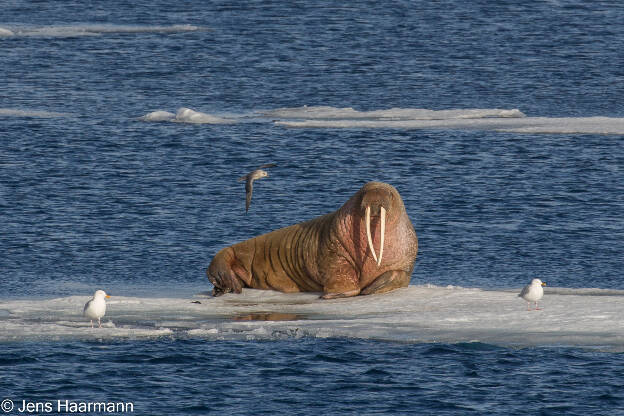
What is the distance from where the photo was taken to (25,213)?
25469 mm

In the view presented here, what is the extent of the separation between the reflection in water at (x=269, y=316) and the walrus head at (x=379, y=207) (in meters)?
1.47

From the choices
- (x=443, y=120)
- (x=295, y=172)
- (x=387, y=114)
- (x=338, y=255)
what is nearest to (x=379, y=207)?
(x=338, y=255)

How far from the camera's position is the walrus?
18.2 metres

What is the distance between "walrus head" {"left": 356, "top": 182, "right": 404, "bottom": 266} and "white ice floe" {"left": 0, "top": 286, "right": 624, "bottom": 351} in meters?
0.73

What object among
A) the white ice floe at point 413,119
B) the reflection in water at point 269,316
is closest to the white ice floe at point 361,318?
the reflection in water at point 269,316

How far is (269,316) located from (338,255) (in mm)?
1807

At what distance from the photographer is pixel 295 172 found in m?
29.6

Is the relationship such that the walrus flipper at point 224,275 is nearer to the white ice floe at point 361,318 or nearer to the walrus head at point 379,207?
the white ice floe at point 361,318

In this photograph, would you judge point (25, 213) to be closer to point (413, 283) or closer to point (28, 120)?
point (413, 283)

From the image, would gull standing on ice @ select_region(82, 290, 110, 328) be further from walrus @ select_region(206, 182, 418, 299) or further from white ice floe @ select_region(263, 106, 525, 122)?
white ice floe @ select_region(263, 106, 525, 122)

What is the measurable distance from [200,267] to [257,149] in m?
10.6

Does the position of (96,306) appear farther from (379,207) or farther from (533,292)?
(533,292)

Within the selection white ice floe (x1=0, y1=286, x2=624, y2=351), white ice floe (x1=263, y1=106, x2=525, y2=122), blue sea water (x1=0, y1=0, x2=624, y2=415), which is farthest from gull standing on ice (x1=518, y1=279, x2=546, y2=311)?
white ice floe (x1=263, y1=106, x2=525, y2=122)

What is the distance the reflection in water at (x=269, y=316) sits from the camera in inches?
663
